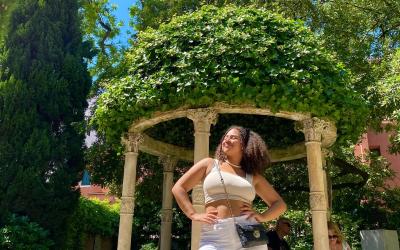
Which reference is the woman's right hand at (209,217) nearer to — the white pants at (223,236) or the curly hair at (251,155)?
the white pants at (223,236)

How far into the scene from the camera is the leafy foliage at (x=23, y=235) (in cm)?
1014

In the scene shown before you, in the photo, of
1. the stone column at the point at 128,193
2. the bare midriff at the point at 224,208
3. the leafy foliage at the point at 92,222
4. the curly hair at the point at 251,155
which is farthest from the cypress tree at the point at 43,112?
the bare midriff at the point at 224,208

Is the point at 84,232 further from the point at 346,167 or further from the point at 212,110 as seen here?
the point at 212,110

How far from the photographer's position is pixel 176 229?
1683 centimetres

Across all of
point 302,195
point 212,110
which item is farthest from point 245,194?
point 302,195

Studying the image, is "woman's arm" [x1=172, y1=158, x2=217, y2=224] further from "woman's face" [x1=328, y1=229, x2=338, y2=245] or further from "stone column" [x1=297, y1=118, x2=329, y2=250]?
"woman's face" [x1=328, y1=229, x2=338, y2=245]

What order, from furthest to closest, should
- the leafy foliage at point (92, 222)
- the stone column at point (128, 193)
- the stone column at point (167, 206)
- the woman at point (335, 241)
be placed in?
the leafy foliage at point (92, 222), the stone column at point (167, 206), the stone column at point (128, 193), the woman at point (335, 241)

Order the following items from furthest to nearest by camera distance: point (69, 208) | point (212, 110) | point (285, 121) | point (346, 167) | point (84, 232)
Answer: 1. point (84, 232)
2. point (346, 167)
3. point (69, 208)
4. point (285, 121)
5. point (212, 110)

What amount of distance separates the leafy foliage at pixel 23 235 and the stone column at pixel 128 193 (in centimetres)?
368

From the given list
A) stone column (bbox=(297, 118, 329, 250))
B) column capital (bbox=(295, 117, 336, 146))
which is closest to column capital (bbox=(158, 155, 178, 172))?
stone column (bbox=(297, 118, 329, 250))

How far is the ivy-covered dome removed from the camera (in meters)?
6.84

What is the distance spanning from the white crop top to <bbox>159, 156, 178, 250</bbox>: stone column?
7084mm

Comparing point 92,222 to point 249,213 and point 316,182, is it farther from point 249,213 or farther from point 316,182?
point 249,213

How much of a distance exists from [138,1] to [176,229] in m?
8.94
